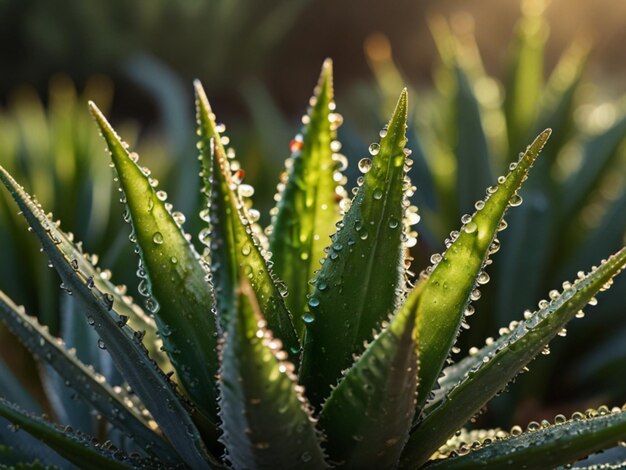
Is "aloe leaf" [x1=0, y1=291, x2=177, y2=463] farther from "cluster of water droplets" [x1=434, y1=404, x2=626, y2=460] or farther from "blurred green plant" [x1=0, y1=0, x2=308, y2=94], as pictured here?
"blurred green plant" [x1=0, y1=0, x2=308, y2=94]

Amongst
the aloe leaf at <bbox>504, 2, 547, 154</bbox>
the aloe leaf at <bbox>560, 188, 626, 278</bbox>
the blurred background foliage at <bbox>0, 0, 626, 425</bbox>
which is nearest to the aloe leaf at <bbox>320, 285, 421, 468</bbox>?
the blurred background foliage at <bbox>0, 0, 626, 425</bbox>

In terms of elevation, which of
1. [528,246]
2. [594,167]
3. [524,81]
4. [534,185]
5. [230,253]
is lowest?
[230,253]

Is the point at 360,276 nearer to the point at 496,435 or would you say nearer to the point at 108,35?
the point at 496,435

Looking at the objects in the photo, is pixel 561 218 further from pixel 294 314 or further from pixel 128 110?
pixel 128 110

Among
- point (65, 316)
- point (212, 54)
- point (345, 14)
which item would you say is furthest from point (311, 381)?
point (345, 14)

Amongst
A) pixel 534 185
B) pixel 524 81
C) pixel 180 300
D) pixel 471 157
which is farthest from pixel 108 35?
pixel 180 300

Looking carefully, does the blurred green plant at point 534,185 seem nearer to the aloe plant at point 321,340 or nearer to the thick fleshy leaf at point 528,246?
the thick fleshy leaf at point 528,246
